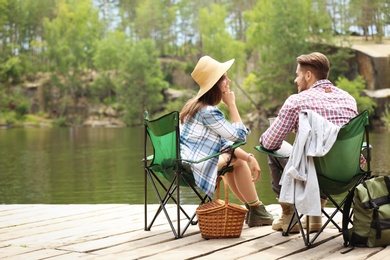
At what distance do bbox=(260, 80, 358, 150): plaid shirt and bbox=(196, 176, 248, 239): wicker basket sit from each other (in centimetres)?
33

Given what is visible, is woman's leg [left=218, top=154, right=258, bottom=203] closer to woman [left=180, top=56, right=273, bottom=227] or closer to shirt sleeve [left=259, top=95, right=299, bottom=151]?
woman [left=180, top=56, right=273, bottom=227]

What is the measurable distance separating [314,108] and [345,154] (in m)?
0.25

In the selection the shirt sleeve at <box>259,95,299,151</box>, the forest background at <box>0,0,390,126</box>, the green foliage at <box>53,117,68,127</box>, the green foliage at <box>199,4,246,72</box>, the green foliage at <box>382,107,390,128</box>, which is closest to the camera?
the shirt sleeve at <box>259,95,299,151</box>

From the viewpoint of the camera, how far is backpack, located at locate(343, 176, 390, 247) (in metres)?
2.77

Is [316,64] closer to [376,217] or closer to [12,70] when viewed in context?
[376,217]

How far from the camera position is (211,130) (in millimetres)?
3227

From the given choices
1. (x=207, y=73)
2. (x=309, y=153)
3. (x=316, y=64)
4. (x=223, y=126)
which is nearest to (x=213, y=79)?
(x=207, y=73)

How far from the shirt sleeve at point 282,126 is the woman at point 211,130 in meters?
0.15

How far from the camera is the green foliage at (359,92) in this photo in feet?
95.3

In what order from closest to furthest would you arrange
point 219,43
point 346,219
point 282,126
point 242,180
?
1. point 346,219
2. point 282,126
3. point 242,180
4. point 219,43

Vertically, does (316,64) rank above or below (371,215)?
above

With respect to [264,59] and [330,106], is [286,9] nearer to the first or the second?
[264,59]

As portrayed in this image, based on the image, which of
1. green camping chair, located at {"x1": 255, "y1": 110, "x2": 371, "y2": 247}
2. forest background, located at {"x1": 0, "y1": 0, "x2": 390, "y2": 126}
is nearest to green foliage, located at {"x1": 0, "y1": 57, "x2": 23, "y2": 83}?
forest background, located at {"x1": 0, "y1": 0, "x2": 390, "y2": 126}

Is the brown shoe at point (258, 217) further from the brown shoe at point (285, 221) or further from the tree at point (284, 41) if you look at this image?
the tree at point (284, 41)
